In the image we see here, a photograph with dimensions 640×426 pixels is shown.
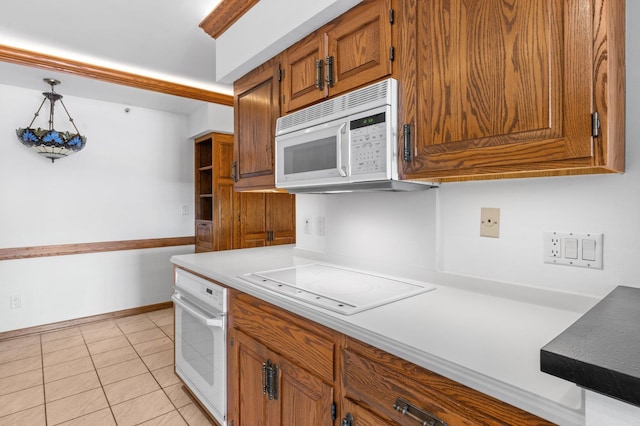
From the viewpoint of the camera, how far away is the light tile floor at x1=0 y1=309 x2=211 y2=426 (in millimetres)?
1985

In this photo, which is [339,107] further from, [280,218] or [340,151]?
[280,218]

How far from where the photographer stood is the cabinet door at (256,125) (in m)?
1.86

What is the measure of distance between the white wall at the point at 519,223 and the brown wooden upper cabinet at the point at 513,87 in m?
0.07

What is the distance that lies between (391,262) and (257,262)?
803 mm

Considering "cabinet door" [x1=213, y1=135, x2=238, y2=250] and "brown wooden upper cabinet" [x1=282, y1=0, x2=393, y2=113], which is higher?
"brown wooden upper cabinet" [x1=282, y1=0, x2=393, y2=113]

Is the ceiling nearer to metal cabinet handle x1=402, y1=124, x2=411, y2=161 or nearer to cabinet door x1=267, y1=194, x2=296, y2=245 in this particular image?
cabinet door x1=267, y1=194, x2=296, y2=245

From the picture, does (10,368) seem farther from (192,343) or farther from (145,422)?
(192,343)

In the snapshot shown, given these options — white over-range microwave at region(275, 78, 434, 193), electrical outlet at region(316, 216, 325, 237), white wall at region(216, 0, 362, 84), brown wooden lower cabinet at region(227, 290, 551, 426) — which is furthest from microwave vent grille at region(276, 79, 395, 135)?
brown wooden lower cabinet at region(227, 290, 551, 426)

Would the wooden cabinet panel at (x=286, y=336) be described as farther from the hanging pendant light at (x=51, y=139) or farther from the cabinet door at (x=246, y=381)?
the hanging pendant light at (x=51, y=139)

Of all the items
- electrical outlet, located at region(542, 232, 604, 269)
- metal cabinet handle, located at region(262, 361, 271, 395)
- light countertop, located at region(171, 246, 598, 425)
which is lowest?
metal cabinet handle, located at region(262, 361, 271, 395)

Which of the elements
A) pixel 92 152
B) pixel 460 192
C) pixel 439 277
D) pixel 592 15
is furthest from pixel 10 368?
pixel 592 15

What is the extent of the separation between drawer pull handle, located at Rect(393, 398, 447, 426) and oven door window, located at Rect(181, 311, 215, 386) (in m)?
1.18

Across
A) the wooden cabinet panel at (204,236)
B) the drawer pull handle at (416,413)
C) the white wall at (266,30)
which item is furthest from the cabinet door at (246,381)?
the wooden cabinet panel at (204,236)

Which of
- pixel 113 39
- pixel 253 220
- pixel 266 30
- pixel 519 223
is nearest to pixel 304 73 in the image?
pixel 266 30
